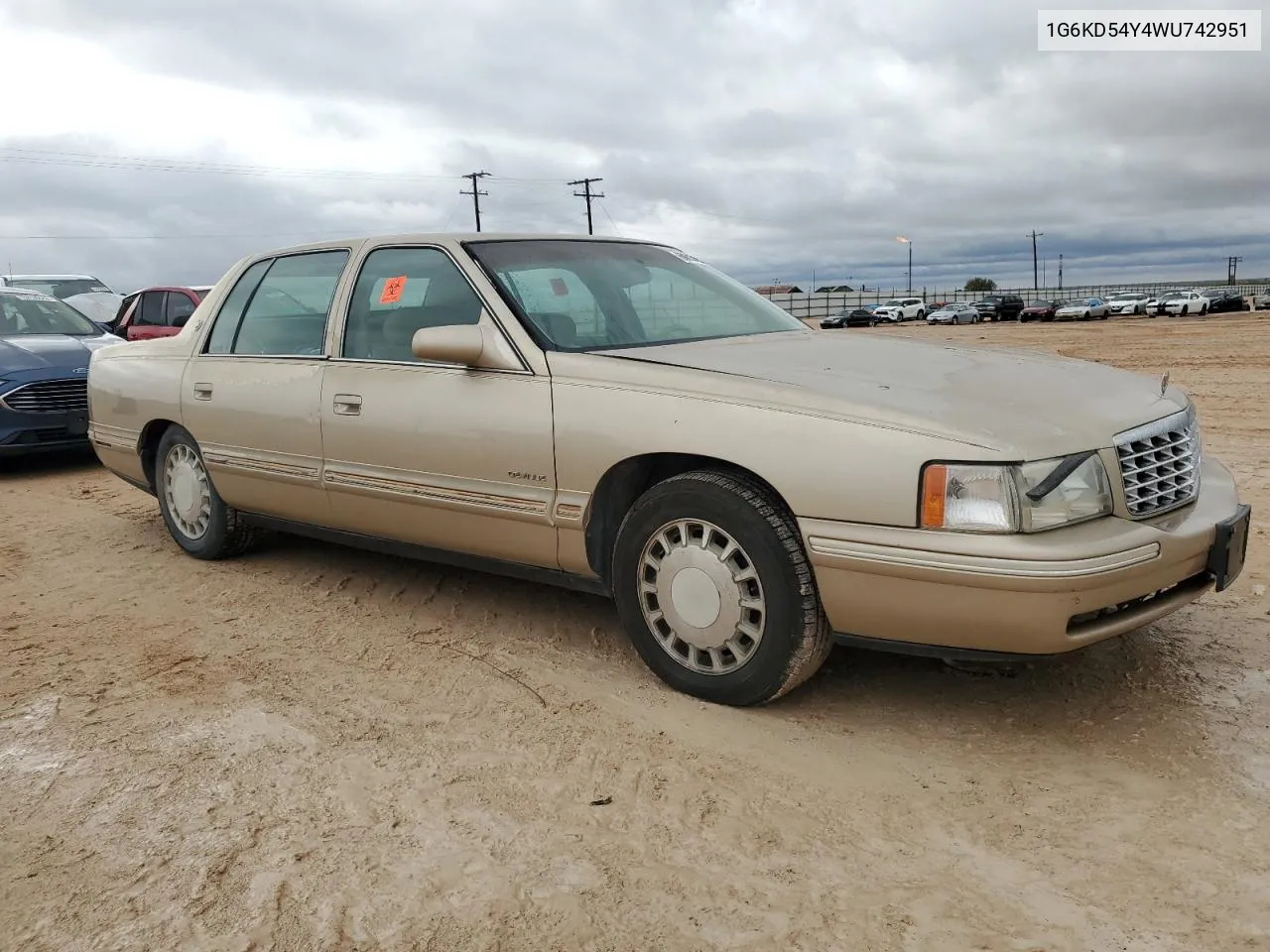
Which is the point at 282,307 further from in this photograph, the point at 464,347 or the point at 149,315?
the point at 149,315

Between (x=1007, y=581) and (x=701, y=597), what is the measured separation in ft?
3.07

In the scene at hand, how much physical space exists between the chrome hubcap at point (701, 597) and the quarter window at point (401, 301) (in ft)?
3.97

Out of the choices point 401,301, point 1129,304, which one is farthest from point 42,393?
point 1129,304

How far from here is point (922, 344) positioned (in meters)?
4.09

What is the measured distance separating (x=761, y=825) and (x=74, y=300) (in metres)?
17.8

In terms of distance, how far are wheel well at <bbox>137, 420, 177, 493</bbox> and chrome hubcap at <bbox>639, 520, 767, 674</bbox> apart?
10.7 feet

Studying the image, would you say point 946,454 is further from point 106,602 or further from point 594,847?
point 106,602

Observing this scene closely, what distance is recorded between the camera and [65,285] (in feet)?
57.7

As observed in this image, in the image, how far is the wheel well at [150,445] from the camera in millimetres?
5469

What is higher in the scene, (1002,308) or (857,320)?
(1002,308)

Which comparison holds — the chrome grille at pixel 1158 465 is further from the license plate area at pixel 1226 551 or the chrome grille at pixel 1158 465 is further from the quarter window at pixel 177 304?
the quarter window at pixel 177 304

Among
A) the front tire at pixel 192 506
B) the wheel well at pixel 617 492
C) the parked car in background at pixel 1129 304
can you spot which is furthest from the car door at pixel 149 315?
the parked car in background at pixel 1129 304

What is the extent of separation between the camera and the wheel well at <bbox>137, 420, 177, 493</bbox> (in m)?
5.47

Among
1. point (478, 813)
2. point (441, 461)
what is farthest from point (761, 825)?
point (441, 461)
